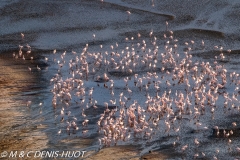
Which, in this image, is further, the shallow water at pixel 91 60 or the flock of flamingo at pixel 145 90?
the flock of flamingo at pixel 145 90

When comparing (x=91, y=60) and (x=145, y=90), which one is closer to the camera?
(x=145, y=90)

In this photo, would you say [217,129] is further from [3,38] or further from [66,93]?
[3,38]

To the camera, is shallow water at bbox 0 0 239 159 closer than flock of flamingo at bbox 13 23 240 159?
Yes

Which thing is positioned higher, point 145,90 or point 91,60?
point 91,60

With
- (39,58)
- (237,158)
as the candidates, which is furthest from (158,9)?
(237,158)
